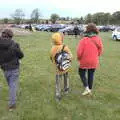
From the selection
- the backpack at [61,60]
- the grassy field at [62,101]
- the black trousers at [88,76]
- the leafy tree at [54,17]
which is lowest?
the leafy tree at [54,17]

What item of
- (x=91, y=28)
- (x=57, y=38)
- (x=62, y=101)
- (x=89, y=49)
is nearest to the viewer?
(x=57, y=38)

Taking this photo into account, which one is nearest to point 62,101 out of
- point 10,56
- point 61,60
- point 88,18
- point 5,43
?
point 61,60

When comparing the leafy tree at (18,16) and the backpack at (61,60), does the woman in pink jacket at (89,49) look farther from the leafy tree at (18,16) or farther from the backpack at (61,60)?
the leafy tree at (18,16)

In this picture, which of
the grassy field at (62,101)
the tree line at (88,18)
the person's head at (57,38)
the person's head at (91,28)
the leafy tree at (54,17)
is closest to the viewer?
the grassy field at (62,101)

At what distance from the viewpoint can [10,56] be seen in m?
7.98

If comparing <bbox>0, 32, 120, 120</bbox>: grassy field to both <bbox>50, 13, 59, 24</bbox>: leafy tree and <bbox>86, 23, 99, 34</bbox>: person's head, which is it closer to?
<bbox>86, 23, 99, 34</bbox>: person's head

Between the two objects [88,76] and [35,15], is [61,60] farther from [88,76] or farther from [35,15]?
[35,15]

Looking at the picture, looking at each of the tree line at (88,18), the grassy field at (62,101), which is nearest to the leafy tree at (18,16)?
the tree line at (88,18)

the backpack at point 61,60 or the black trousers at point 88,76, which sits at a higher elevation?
the backpack at point 61,60

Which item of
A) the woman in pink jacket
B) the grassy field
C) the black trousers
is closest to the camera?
the grassy field

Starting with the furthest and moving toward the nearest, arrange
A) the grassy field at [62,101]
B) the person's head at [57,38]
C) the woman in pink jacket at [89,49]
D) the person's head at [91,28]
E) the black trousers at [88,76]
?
the black trousers at [88,76] → the woman in pink jacket at [89,49] → the person's head at [91,28] → the person's head at [57,38] → the grassy field at [62,101]

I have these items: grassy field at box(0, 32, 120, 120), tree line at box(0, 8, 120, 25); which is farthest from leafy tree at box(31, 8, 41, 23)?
grassy field at box(0, 32, 120, 120)

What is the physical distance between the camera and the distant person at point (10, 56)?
7910 millimetres

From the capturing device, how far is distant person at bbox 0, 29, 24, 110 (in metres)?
7.91
